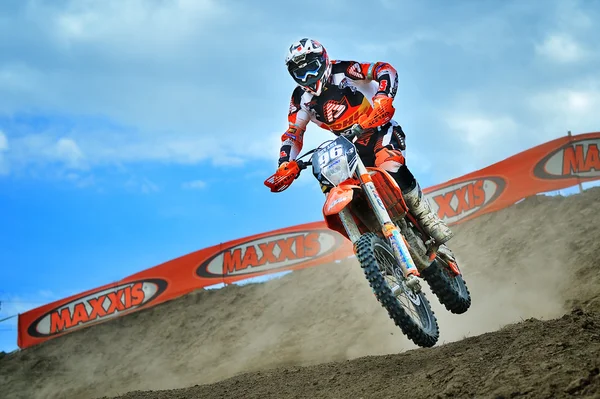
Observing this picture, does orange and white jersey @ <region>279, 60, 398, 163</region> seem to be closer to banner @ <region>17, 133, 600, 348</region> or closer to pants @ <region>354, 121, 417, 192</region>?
pants @ <region>354, 121, 417, 192</region>

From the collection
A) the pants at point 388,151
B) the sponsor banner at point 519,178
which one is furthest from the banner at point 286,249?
the pants at point 388,151

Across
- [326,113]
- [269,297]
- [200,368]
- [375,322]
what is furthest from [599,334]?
[269,297]

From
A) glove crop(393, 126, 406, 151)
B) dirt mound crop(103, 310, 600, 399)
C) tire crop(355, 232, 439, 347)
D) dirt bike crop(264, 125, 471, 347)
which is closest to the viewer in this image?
dirt mound crop(103, 310, 600, 399)

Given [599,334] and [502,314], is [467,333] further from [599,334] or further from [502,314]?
[599,334]

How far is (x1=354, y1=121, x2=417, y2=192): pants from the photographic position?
28.2ft

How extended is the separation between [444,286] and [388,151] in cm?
195

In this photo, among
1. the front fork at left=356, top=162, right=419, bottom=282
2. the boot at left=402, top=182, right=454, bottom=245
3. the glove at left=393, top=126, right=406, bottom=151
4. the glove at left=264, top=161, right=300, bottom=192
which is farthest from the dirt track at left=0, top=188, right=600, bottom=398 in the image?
the glove at left=393, top=126, right=406, bottom=151

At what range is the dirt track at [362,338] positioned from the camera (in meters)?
6.00

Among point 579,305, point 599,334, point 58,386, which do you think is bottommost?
point 599,334

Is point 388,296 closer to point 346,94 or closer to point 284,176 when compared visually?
point 284,176

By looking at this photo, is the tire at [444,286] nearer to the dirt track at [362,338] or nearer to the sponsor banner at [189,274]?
the dirt track at [362,338]

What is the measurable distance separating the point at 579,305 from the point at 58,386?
1533 cm

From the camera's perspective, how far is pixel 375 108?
8328mm

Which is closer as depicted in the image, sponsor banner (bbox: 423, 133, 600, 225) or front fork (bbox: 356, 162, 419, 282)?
front fork (bbox: 356, 162, 419, 282)
